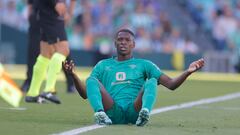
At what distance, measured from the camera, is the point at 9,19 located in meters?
25.6

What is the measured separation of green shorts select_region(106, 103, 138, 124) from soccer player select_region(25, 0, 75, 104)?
3.10 m

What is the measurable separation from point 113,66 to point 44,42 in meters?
3.50

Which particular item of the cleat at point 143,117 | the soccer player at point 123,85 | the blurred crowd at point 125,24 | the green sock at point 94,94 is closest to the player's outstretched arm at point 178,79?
the soccer player at point 123,85

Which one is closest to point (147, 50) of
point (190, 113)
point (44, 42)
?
point (44, 42)

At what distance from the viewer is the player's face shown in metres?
8.31

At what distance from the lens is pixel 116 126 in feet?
26.3

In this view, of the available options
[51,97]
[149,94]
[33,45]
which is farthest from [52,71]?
[149,94]

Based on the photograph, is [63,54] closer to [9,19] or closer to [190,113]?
[190,113]

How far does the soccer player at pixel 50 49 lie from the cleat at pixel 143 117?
136 inches

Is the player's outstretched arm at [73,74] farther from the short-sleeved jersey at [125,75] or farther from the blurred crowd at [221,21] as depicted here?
the blurred crowd at [221,21]

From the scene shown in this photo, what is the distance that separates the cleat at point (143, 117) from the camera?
308 inches

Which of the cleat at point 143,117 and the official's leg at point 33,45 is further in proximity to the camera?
the official's leg at point 33,45

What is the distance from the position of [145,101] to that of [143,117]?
160 millimetres

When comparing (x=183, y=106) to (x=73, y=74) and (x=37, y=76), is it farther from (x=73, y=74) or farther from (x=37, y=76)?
(x=73, y=74)
